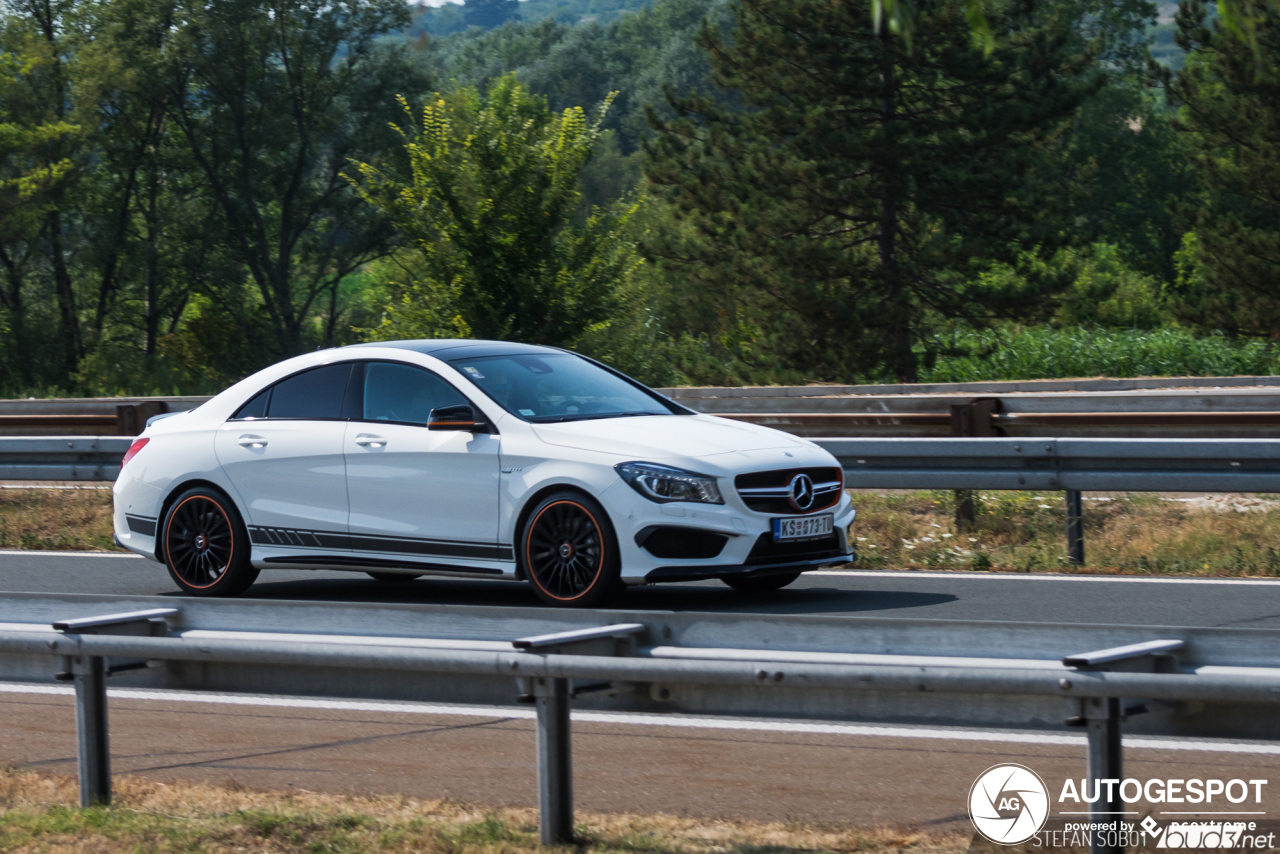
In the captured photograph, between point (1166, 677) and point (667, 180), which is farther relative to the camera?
point (667, 180)

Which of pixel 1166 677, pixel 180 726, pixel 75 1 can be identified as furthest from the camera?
pixel 75 1

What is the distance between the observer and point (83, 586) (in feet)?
35.5

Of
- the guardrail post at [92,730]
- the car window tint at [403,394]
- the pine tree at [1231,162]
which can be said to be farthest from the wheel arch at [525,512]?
the pine tree at [1231,162]

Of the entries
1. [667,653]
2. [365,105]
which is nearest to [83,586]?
[667,653]

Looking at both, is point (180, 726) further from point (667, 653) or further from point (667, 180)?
point (667, 180)

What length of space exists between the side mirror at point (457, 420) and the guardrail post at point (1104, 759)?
5456 millimetres

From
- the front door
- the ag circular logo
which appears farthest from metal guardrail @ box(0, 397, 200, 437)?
the ag circular logo

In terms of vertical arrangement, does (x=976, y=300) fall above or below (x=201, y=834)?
above

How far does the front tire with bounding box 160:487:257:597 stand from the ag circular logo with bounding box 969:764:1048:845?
6.08 m

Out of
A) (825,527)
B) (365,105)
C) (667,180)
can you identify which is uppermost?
(365,105)

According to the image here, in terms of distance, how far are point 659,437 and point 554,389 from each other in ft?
3.20

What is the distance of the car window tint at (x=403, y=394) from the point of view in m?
9.34

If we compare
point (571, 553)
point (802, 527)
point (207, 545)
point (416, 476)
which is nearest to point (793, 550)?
point (802, 527)

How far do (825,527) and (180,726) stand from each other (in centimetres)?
369
